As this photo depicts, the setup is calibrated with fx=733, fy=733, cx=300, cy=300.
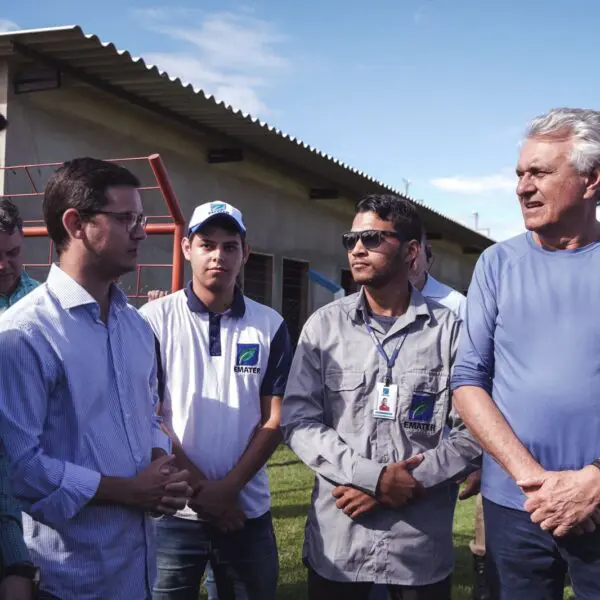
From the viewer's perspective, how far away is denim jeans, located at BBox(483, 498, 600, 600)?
2.33 m

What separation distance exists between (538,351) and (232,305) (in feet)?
4.72

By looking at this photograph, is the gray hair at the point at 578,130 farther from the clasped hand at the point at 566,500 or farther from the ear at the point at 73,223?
the ear at the point at 73,223

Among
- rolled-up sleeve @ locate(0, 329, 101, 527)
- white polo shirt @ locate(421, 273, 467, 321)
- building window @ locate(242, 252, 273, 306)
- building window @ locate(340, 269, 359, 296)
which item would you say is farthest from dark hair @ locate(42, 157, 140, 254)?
building window @ locate(340, 269, 359, 296)

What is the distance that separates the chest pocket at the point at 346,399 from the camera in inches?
110

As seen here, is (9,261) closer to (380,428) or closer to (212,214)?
(212,214)

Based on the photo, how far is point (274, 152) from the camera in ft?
34.0

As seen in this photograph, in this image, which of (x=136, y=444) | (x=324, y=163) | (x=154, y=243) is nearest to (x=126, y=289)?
(x=154, y=243)

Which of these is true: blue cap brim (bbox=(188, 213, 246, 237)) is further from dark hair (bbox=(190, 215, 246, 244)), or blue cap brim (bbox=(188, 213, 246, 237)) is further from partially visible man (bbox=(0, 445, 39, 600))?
partially visible man (bbox=(0, 445, 39, 600))

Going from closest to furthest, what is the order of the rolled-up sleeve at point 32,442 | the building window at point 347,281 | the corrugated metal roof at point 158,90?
the rolled-up sleeve at point 32,442
the corrugated metal roof at point 158,90
the building window at point 347,281

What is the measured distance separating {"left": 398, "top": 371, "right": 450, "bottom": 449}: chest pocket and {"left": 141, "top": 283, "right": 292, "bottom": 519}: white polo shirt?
26.9 inches

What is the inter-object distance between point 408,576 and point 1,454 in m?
1.48

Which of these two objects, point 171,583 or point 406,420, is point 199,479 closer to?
point 171,583

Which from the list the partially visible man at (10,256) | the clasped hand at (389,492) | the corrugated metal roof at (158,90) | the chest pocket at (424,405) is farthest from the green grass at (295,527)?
the corrugated metal roof at (158,90)

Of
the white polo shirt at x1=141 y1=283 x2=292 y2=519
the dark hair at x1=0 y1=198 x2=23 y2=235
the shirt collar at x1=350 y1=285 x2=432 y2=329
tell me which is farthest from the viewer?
the dark hair at x1=0 y1=198 x2=23 y2=235
